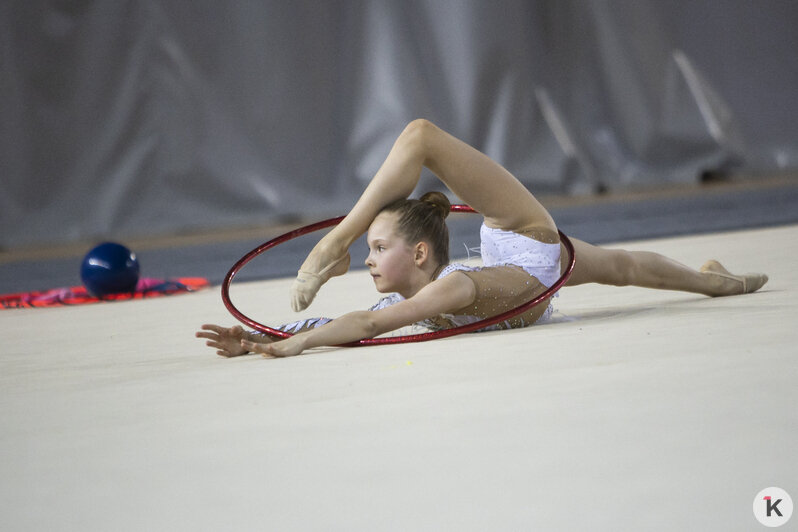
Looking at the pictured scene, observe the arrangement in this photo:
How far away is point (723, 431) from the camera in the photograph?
1083mm

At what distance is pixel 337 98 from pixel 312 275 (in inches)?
207

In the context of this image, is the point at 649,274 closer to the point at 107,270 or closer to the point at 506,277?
the point at 506,277

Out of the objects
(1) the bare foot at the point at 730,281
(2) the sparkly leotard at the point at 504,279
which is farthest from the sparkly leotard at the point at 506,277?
(1) the bare foot at the point at 730,281

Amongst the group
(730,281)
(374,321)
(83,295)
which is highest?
(730,281)

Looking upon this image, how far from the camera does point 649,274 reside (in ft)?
7.88

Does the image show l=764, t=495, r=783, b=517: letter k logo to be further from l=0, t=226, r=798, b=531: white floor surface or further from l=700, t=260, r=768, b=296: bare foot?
l=700, t=260, r=768, b=296: bare foot

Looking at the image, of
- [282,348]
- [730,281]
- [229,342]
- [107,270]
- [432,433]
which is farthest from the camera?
[107,270]

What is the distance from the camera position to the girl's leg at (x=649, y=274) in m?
2.35

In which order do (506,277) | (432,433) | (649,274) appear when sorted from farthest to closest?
(649,274) → (506,277) → (432,433)

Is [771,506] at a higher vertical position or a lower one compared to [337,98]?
higher

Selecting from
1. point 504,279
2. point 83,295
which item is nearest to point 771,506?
point 504,279

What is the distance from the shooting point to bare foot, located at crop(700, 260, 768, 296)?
2.49 m

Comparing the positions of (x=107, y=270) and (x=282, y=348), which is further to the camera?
(x=107, y=270)

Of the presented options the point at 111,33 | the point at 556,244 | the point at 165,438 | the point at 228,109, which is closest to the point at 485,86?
the point at 228,109
